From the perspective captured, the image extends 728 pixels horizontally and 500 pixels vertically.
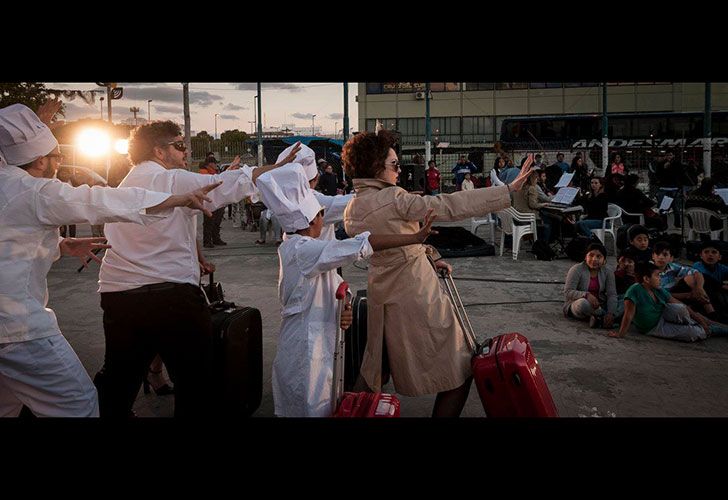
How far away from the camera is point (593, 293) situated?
6.32m

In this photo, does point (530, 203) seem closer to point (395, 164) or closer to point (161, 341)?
point (395, 164)

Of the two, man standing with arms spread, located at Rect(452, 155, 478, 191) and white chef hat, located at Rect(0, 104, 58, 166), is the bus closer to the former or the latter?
man standing with arms spread, located at Rect(452, 155, 478, 191)

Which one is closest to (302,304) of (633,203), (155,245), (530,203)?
(155,245)

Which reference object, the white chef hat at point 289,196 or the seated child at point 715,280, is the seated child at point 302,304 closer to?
the white chef hat at point 289,196

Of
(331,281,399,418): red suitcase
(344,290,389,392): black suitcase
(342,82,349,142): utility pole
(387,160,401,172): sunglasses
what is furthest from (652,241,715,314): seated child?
(342,82,349,142): utility pole

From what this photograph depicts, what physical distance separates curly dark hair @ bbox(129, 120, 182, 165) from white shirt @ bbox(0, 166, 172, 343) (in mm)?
762

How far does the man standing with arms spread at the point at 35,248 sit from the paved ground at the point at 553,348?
1.55 metres

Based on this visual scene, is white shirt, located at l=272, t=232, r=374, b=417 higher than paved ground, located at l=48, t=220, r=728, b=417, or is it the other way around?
white shirt, located at l=272, t=232, r=374, b=417

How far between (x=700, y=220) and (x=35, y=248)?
33.4 feet

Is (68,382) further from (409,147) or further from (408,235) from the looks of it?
(409,147)

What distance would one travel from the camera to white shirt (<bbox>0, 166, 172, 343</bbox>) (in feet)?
8.80
